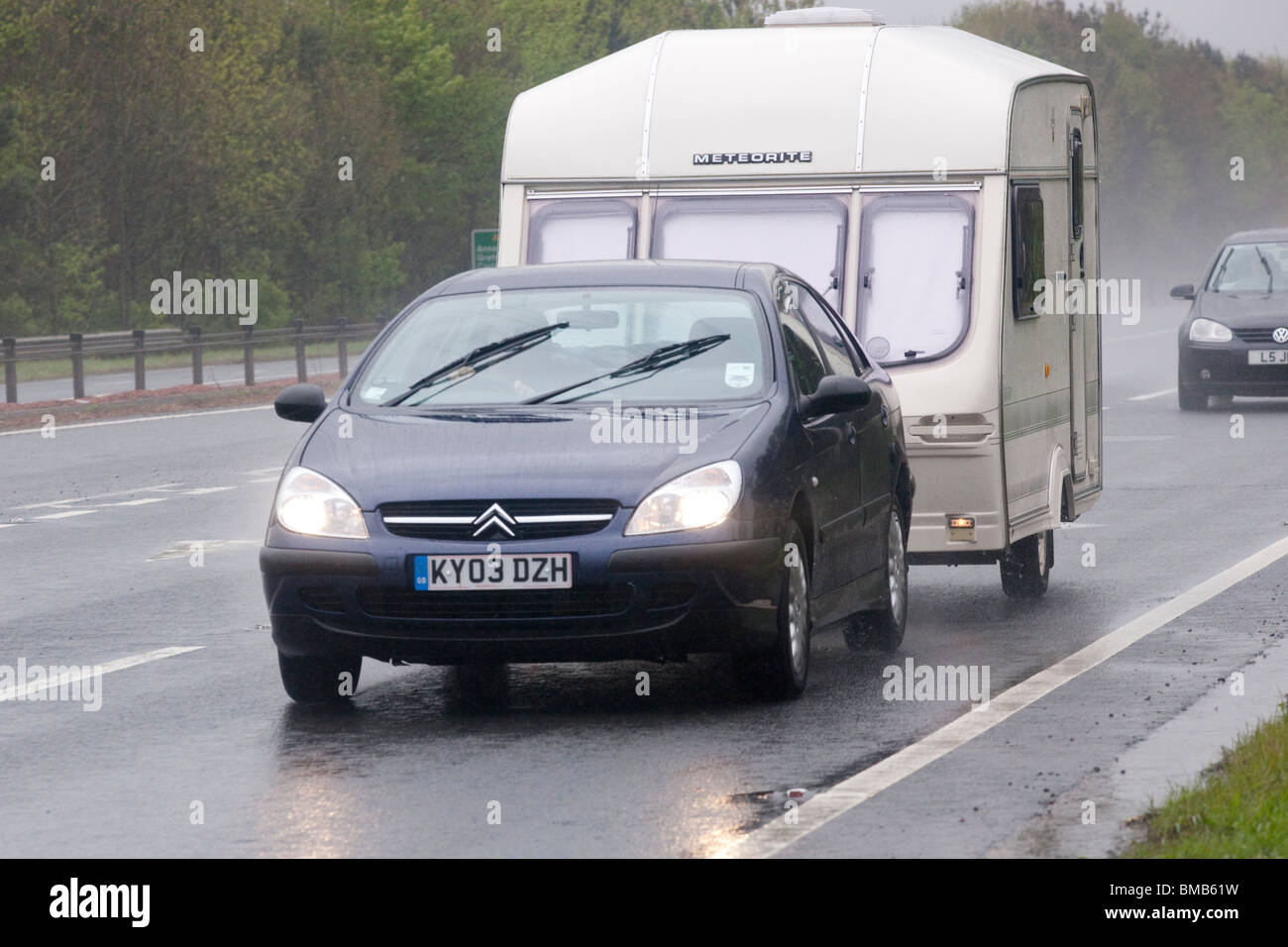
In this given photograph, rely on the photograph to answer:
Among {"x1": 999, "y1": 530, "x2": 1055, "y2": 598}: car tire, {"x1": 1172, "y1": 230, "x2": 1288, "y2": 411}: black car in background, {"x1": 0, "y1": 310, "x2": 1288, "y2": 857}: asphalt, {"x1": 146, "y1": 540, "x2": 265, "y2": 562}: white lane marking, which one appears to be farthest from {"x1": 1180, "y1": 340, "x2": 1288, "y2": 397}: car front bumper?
{"x1": 999, "y1": 530, "x2": 1055, "y2": 598}: car tire

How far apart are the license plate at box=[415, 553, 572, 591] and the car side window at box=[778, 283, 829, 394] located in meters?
1.47

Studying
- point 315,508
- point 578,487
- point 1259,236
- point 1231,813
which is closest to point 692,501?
point 578,487

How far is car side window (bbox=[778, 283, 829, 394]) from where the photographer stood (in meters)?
9.70

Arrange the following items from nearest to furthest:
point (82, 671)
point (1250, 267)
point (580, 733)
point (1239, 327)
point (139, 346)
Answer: point (580, 733) → point (82, 671) → point (1239, 327) → point (1250, 267) → point (139, 346)

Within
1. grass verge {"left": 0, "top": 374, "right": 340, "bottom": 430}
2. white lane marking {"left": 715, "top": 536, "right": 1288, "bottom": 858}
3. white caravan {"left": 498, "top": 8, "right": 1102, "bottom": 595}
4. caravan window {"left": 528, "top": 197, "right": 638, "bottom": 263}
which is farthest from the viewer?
grass verge {"left": 0, "top": 374, "right": 340, "bottom": 430}

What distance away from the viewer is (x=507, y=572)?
849 cm

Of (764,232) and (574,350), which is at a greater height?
(764,232)

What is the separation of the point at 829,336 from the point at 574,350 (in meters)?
1.44

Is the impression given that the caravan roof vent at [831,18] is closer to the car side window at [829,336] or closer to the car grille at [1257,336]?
the car side window at [829,336]

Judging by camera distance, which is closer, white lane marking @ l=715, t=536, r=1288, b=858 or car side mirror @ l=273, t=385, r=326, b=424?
white lane marking @ l=715, t=536, r=1288, b=858

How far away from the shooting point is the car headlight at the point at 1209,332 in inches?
1111

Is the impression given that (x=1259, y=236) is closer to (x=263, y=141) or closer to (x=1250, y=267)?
(x=1250, y=267)

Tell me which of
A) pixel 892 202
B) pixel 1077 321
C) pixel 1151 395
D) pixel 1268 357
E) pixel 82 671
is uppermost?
pixel 892 202

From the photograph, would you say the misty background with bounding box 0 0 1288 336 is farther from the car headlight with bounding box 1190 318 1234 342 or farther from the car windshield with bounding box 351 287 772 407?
the car windshield with bounding box 351 287 772 407
